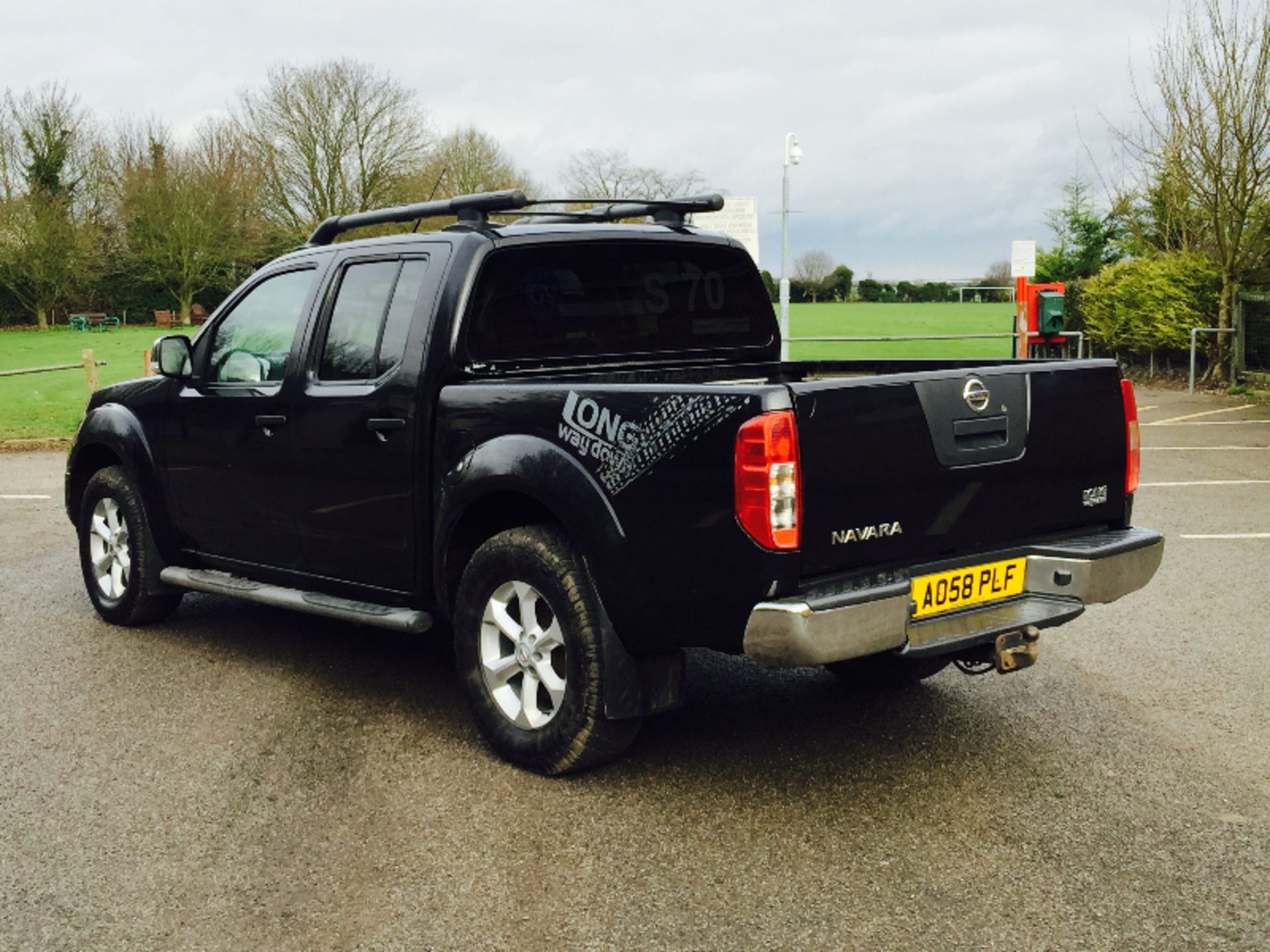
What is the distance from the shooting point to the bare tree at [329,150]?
54312 mm

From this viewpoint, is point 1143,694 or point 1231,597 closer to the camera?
point 1143,694

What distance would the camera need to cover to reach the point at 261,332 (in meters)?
6.04

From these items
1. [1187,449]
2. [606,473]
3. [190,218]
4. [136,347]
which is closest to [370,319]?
[606,473]

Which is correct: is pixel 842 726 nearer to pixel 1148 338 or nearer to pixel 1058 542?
pixel 1058 542

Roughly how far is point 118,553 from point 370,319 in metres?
2.42

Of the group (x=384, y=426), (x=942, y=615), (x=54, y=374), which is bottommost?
(x=942, y=615)

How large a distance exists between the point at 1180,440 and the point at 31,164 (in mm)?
54706

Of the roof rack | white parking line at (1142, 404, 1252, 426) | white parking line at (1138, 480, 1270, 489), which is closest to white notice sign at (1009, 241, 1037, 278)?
white parking line at (1142, 404, 1252, 426)

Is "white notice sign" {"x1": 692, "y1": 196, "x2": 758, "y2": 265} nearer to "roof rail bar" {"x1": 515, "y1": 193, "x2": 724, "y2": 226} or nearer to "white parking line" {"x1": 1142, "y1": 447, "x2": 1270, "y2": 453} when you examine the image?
"white parking line" {"x1": 1142, "y1": 447, "x2": 1270, "y2": 453}

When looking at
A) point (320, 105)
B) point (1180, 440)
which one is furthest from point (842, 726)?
point (320, 105)

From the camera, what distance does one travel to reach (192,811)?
4309mm

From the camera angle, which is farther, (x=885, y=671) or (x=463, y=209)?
(x=885, y=671)

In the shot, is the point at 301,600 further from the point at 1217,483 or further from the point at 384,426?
the point at 1217,483

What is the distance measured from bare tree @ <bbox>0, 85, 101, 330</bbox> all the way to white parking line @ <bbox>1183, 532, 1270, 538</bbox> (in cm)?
5413
